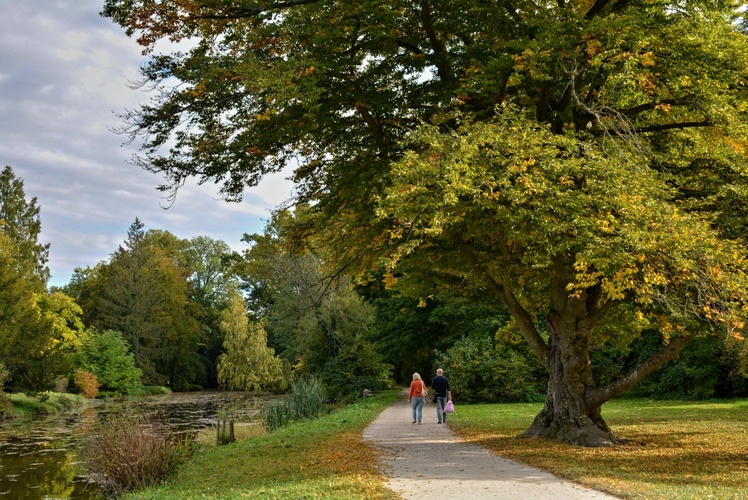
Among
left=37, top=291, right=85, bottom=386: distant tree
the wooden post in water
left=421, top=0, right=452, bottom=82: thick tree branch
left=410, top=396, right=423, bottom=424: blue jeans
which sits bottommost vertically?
the wooden post in water

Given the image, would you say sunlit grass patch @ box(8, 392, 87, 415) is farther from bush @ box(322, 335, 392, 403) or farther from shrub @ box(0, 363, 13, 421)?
bush @ box(322, 335, 392, 403)

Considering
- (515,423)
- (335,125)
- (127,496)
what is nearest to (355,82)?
(335,125)

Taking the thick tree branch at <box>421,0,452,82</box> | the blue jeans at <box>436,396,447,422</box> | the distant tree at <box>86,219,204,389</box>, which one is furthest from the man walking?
the distant tree at <box>86,219,204,389</box>

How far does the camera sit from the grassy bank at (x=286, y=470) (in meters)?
8.70

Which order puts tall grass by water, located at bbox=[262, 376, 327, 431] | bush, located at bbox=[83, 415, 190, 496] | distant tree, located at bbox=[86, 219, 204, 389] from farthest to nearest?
1. distant tree, located at bbox=[86, 219, 204, 389]
2. tall grass by water, located at bbox=[262, 376, 327, 431]
3. bush, located at bbox=[83, 415, 190, 496]

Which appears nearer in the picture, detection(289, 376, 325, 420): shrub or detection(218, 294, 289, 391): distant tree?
detection(289, 376, 325, 420): shrub

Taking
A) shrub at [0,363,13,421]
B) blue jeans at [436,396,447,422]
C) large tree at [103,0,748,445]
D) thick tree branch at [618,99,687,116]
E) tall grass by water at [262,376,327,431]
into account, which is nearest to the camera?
large tree at [103,0,748,445]

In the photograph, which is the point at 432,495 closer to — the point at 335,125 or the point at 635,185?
the point at 635,185

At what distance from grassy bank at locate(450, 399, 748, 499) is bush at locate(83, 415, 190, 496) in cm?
658

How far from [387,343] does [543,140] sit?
63.6 ft

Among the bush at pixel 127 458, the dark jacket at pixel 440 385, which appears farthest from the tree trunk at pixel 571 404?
the bush at pixel 127 458

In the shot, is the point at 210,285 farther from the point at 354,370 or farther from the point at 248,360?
the point at 354,370

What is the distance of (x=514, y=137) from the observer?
423 inches

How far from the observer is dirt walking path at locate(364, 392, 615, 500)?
27.6 feet
